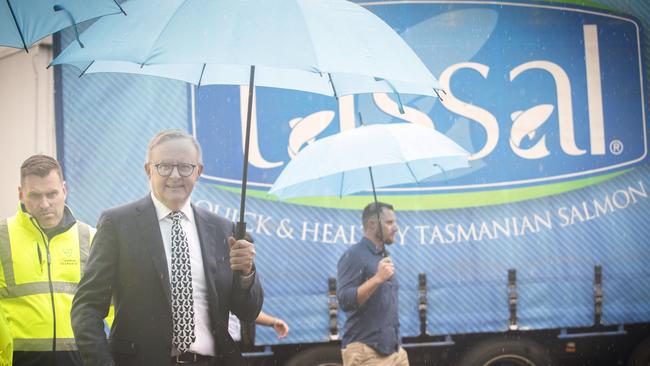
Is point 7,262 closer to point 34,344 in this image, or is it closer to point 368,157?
point 34,344

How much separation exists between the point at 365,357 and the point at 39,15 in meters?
3.15

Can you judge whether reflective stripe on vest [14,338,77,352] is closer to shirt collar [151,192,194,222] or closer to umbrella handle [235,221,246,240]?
shirt collar [151,192,194,222]

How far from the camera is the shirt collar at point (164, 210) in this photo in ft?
10.2

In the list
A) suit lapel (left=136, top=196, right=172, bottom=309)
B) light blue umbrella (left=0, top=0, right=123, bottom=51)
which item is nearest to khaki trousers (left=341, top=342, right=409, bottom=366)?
suit lapel (left=136, top=196, right=172, bottom=309)

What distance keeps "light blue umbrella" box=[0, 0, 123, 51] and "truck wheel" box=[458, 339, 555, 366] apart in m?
4.50

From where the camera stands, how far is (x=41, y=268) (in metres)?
3.85

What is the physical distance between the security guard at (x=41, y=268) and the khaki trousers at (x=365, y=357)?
197 centimetres

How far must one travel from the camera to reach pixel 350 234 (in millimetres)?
6355

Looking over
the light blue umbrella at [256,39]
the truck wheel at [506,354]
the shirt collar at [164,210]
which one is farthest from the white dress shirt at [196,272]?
the truck wheel at [506,354]

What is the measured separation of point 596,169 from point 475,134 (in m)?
1.04

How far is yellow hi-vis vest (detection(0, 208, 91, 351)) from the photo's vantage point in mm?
3758

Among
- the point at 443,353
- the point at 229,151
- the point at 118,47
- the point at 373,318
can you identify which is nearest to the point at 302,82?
the point at 118,47

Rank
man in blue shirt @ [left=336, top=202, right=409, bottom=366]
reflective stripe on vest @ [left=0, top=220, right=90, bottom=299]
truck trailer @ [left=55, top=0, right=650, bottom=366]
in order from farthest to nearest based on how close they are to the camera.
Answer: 1. truck trailer @ [left=55, top=0, right=650, bottom=366]
2. man in blue shirt @ [left=336, top=202, right=409, bottom=366]
3. reflective stripe on vest @ [left=0, top=220, right=90, bottom=299]

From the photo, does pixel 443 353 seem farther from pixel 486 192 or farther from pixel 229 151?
pixel 229 151
